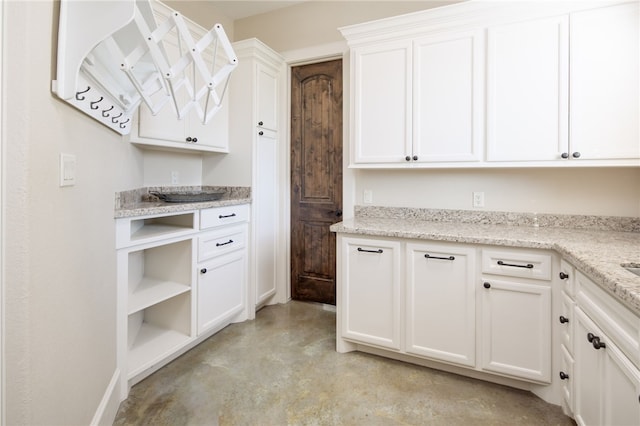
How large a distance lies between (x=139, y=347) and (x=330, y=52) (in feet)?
9.04

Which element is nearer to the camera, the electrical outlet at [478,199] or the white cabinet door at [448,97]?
the white cabinet door at [448,97]

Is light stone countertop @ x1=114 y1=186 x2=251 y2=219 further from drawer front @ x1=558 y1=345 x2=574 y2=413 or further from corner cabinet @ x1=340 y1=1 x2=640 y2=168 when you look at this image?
drawer front @ x1=558 y1=345 x2=574 y2=413

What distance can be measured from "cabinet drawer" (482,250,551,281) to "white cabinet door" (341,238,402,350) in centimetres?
51

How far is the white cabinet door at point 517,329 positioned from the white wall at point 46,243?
197 cm

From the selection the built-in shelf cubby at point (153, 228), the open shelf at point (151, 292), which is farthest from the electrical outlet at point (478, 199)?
the open shelf at point (151, 292)

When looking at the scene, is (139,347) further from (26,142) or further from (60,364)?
(26,142)

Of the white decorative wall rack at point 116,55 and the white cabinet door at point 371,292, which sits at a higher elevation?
the white decorative wall rack at point 116,55

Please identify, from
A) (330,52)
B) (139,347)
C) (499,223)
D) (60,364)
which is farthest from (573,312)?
(330,52)

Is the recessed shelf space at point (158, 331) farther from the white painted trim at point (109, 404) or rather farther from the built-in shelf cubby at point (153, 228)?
the built-in shelf cubby at point (153, 228)

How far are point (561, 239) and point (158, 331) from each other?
258 cm

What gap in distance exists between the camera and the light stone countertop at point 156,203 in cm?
182

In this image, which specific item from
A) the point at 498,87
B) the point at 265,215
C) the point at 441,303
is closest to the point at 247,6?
the point at 265,215

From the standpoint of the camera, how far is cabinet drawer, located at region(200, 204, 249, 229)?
2279 mm

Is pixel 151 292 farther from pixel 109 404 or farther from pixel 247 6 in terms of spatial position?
pixel 247 6
